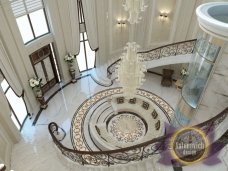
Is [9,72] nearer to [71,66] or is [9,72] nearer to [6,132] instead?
[6,132]

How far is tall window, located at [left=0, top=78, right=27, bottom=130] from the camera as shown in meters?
7.70

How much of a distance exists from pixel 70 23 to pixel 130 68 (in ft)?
13.3

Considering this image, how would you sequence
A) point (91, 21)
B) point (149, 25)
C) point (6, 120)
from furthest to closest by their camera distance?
point (149, 25)
point (91, 21)
point (6, 120)

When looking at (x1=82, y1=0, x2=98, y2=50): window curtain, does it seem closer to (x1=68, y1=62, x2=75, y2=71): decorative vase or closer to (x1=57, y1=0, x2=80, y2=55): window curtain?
(x1=57, y1=0, x2=80, y2=55): window curtain

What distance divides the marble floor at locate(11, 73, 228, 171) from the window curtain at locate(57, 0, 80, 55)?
179 centimetres

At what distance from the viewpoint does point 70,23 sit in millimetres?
8797

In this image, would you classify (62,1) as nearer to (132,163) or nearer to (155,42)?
(155,42)

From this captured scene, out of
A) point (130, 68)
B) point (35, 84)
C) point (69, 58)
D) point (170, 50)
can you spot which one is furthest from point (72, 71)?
point (130, 68)

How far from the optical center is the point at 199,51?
5.37m

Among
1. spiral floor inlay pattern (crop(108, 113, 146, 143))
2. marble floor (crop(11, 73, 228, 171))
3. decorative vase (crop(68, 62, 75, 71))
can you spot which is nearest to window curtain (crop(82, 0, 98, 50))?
decorative vase (crop(68, 62, 75, 71))

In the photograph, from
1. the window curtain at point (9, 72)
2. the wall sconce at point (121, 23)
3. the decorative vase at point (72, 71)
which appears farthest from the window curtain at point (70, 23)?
the window curtain at point (9, 72)

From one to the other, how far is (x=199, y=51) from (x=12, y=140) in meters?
6.62

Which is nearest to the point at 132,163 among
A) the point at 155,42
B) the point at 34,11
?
the point at 34,11

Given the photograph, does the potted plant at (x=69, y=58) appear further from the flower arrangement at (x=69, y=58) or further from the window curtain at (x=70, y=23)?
the window curtain at (x=70, y=23)
